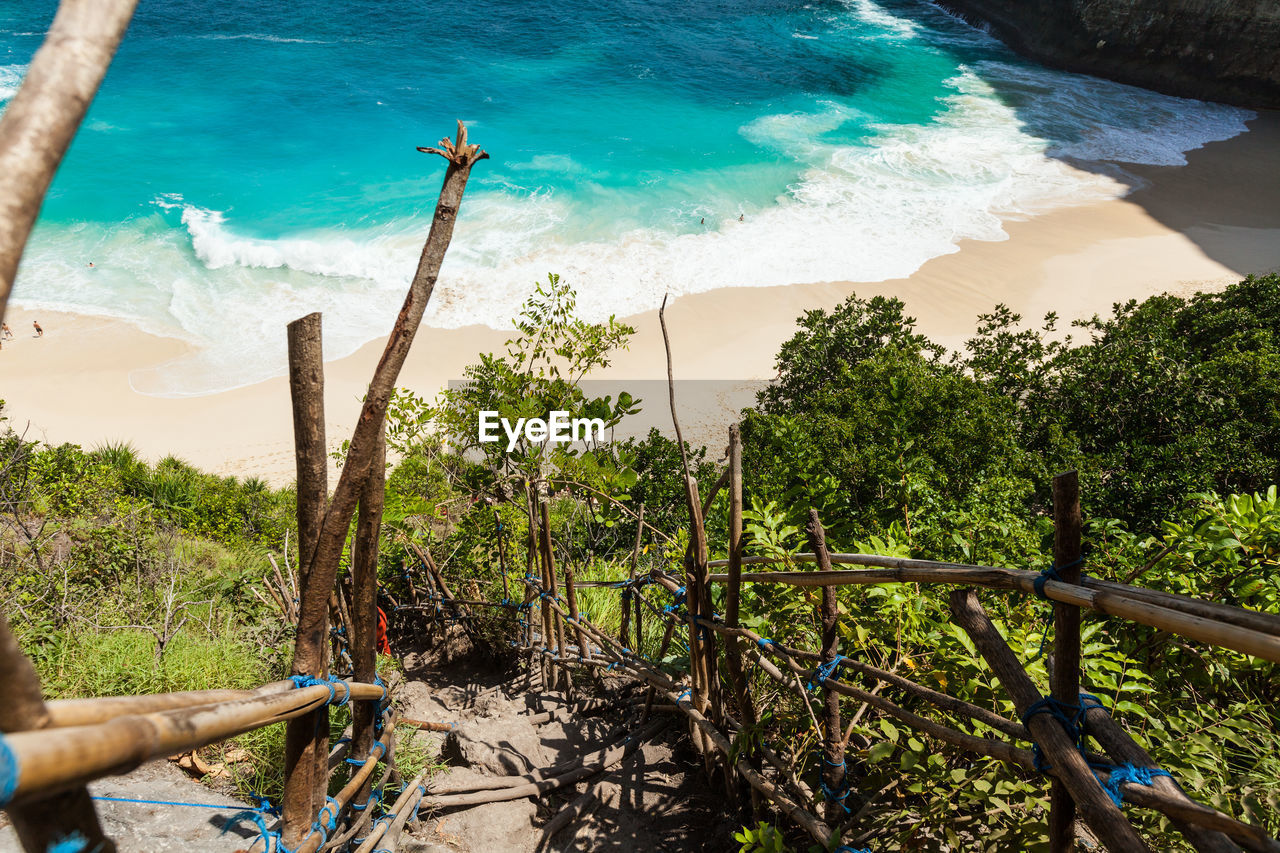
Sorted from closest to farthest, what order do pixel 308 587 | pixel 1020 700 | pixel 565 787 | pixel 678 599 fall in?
pixel 1020 700 < pixel 308 587 < pixel 678 599 < pixel 565 787

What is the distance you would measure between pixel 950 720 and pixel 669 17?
141 feet

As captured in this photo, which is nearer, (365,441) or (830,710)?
(365,441)

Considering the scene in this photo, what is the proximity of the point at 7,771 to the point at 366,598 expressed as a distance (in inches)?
67.8

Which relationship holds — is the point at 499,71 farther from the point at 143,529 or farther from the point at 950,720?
the point at 950,720

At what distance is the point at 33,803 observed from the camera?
2.90ft

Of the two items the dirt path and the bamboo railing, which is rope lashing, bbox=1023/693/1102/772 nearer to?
the bamboo railing

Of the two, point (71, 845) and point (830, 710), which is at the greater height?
point (71, 845)

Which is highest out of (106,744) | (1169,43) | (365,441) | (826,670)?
(1169,43)

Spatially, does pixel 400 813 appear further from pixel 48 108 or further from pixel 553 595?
pixel 48 108

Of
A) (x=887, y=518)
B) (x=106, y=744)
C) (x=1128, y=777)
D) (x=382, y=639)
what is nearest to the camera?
(x=106, y=744)

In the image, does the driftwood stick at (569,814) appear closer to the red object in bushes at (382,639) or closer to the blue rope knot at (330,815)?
the blue rope knot at (330,815)

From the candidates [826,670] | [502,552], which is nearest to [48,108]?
[826,670]

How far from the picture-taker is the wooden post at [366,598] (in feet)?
7.58

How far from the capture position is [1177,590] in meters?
2.58
